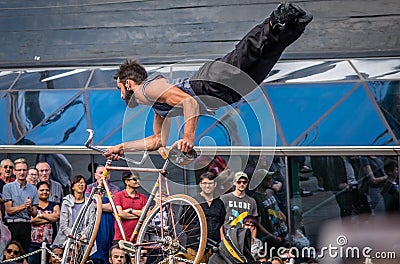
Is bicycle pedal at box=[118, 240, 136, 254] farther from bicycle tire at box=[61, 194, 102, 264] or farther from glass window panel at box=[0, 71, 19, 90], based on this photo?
glass window panel at box=[0, 71, 19, 90]

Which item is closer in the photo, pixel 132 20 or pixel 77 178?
pixel 77 178

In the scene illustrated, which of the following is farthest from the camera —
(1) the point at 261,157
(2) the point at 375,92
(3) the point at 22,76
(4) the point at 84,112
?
(3) the point at 22,76

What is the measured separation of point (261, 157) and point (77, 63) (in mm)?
3249

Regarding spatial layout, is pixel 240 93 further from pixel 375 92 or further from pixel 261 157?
pixel 375 92

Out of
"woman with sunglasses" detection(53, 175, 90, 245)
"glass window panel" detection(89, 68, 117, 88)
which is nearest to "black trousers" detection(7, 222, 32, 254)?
"woman with sunglasses" detection(53, 175, 90, 245)

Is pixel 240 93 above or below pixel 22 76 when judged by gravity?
below

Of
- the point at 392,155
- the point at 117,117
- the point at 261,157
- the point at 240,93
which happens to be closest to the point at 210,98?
the point at 240,93

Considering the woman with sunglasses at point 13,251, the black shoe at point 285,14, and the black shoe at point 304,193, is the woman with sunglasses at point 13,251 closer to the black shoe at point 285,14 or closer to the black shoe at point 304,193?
the black shoe at point 304,193

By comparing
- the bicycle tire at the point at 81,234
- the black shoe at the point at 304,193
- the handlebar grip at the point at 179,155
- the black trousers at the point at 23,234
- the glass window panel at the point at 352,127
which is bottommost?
the bicycle tire at the point at 81,234

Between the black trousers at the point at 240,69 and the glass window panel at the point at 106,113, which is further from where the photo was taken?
the glass window panel at the point at 106,113

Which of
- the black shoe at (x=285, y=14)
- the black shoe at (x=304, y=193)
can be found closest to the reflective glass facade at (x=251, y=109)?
the black shoe at (x=304, y=193)

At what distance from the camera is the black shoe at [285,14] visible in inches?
239

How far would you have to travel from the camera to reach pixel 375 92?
9.73m

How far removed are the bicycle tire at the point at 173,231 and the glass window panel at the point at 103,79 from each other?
3.71 meters
